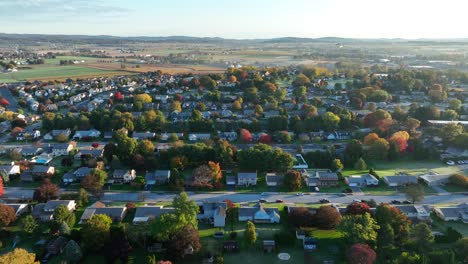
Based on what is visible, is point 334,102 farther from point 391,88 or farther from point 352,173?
point 352,173

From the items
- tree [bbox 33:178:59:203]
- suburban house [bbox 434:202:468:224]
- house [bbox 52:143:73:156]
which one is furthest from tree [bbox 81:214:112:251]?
suburban house [bbox 434:202:468:224]

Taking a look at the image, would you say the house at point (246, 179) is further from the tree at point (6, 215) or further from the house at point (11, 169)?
the house at point (11, 169)

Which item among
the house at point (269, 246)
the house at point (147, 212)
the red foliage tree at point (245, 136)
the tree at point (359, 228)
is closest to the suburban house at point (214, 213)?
the house at point (147, 212)

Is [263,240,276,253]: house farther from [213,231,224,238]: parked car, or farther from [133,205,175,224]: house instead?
[133,205,175,224]: house

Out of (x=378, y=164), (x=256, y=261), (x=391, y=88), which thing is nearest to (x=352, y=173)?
(x=378, y=164)

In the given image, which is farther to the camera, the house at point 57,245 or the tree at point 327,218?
the tree at point 327,218

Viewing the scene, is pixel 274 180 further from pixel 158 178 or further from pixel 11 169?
pixel 11 169

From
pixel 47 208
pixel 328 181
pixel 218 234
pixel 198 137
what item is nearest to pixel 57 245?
pixel 47 208
